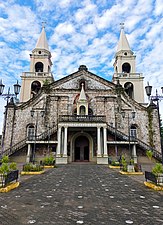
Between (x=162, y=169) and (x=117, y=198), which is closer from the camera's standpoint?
(x=117, y=198)

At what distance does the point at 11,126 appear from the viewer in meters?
25.1

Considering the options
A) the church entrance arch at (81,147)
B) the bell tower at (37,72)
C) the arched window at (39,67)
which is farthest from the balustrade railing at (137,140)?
the arched window at (39,67)

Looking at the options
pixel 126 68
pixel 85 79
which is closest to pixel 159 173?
pixel 85 79

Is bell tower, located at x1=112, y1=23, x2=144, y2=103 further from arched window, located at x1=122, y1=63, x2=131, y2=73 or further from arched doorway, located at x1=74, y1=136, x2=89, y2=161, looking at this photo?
arched doorway, located at x1=74, y1=136, x2=89, y2=161

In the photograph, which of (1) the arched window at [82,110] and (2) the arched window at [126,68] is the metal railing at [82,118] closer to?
(1) the arched window at [82,110]

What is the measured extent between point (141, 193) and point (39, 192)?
4.27m

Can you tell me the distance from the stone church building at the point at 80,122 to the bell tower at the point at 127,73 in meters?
0.37

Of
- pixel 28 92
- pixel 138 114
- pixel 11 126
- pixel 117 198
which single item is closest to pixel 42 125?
pixel 11 126

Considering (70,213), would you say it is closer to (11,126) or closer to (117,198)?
(117,198)

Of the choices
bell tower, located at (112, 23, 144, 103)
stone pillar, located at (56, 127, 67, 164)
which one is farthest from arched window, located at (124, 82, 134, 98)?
stone pillar, located at (56, 127, 67, 164)

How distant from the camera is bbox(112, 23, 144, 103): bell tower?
30422 millimetres

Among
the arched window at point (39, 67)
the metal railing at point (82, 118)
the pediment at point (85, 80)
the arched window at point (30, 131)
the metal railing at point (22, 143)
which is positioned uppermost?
the arched window at point (39, 67)

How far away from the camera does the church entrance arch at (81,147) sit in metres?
24.3

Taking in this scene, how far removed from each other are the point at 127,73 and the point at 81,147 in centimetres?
1617
